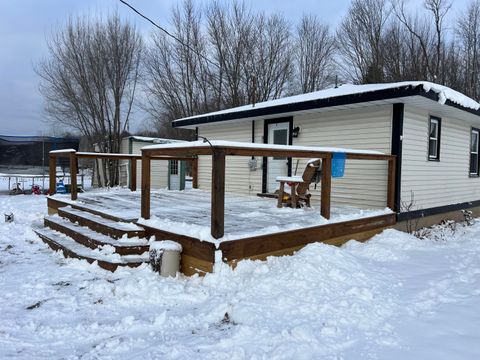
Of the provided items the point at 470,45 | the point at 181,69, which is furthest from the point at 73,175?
the point at 470,45

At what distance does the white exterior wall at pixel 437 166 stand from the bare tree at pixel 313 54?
13.5m

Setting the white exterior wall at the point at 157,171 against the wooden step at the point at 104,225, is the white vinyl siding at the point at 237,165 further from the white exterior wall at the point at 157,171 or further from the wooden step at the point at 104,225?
the wooden step at the point at 104,225

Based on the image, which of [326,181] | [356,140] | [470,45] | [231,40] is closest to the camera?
[326,181]

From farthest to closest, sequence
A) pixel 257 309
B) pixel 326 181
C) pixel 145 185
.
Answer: pixel 326 181, pixel 145 185, pixel 257 309

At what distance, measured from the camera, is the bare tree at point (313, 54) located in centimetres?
2212

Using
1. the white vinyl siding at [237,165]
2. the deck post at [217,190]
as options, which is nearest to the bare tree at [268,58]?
the white vinyl siding at [237,165]

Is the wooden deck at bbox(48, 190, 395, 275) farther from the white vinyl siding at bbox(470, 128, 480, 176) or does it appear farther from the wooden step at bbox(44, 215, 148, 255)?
the white vinyl siding at bbox(470, 128, 480, 176)

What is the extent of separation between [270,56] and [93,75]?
9848 millimetres

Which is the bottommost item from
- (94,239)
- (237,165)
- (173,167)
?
(94,239)

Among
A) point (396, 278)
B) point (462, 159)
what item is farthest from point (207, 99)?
point (396, 278)

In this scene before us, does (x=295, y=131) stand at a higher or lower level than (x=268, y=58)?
lower

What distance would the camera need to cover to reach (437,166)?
7.99 meters

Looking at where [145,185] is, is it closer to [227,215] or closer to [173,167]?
[227,215]

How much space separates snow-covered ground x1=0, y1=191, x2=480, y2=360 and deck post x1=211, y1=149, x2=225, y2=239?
0.43m
